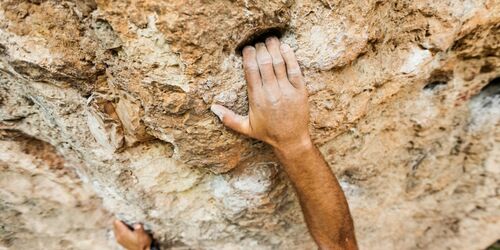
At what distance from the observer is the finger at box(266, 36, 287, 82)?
39.9 inches

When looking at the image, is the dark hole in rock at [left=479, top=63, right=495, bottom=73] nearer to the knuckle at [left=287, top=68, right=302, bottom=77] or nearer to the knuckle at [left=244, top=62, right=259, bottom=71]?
the knuckle at [left=287, top=68, right=302, bottom=77]

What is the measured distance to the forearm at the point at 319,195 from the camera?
1172 millimetres

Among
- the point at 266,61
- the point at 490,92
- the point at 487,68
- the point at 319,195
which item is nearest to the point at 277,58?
the point at 266,61

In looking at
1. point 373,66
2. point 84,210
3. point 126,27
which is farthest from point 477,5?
point 84,210

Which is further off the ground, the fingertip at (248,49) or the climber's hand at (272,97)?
the fingertip at (248,49)

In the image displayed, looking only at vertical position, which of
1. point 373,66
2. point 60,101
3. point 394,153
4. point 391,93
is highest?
point 60,101

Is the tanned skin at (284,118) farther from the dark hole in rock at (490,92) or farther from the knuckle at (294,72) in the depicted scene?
the dark hole in rock at (490,92)

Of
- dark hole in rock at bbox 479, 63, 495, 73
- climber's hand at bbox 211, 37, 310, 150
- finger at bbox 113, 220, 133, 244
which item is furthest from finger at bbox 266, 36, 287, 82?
finger at bbox 113, 220, 133, 244

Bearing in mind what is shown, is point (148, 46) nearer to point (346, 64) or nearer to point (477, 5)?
point (346, 64)

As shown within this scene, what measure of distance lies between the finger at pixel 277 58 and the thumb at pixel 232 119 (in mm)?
154

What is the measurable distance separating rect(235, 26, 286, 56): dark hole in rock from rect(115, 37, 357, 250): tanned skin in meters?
0.01

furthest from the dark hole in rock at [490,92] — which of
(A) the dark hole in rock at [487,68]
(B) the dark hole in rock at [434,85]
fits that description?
(B) the dark hole in rock at [434,85]

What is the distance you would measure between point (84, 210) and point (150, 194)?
0.34 meters

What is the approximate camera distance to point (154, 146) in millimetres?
1296
